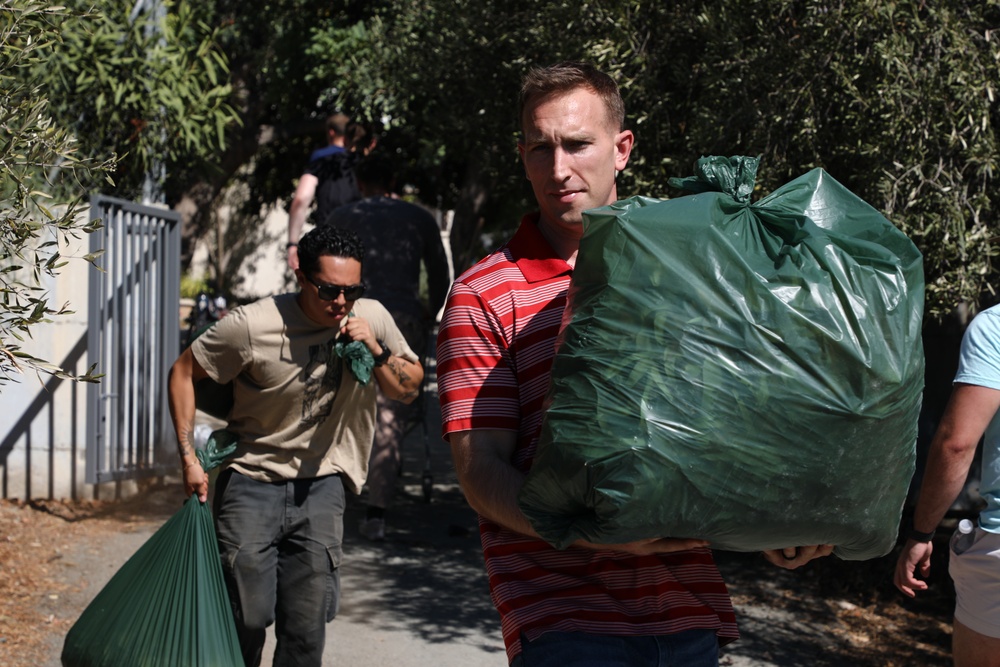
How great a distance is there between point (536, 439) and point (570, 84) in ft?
2.52

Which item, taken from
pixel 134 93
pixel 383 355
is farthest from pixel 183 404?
pixel 134 93

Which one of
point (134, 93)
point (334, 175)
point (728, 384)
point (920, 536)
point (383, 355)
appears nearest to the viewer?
point (728, 384)

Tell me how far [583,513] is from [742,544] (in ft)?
0.99

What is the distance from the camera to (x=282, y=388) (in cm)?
423

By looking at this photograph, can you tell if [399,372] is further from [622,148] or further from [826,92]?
[826,92]

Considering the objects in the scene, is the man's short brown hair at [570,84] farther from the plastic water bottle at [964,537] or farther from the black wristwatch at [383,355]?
the black wristwatch at [383,355]

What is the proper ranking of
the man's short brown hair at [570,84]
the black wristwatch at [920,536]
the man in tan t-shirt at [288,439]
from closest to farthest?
1. the man's short brown hair at [570,84]
2. the black wristwatch at [920,536]
3. the man in tan t-shirt at [288,439]

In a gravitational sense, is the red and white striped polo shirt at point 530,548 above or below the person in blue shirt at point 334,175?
below

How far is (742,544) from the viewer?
2119 mm

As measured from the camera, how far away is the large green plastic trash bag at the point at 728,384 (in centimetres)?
198

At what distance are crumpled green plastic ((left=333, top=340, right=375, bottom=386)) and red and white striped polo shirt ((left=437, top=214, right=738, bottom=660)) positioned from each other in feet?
5.97

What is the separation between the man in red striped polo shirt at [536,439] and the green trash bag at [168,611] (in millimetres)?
1677

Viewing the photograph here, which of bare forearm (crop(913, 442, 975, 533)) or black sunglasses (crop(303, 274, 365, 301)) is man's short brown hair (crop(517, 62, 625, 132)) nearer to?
bare forearm (crop(913, 442, 975, 533))

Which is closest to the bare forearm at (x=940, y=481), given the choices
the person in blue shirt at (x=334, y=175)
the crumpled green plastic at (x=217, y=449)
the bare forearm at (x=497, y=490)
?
the bare forearm at (x=497, y=490)
